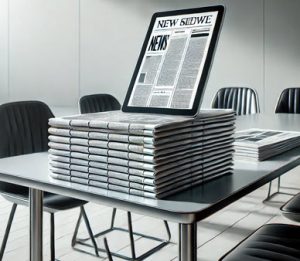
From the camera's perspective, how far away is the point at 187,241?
95 centimetres

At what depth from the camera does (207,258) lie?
8.36 feet

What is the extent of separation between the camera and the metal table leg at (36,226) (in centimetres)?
130

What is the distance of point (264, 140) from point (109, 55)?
199 inches

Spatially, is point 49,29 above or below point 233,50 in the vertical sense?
above

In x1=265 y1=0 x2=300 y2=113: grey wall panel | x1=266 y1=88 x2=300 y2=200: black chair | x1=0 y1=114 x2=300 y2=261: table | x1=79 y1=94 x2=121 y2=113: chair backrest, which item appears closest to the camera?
x1=0 y1=114 x2=300 y2=261: table

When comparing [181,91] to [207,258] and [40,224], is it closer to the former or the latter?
[40,224]

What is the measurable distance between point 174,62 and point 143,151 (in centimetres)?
32

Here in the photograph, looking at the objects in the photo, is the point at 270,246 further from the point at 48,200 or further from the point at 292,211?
the point at 48,200

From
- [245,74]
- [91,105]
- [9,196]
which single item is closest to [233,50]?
[245,74]

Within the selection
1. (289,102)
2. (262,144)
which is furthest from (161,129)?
(289,102)

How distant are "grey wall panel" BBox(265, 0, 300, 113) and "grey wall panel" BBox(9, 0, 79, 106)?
2853 mm

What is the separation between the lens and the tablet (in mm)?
1125

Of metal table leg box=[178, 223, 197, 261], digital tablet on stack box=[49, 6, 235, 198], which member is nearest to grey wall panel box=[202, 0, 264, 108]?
digital tablet on stack box=[49, 6, 235, 198]

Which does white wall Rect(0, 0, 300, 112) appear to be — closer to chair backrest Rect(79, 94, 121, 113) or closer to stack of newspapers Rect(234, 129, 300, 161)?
chair backrest Rect(79, 94, 121, 113)
